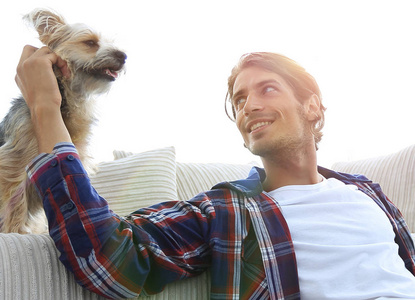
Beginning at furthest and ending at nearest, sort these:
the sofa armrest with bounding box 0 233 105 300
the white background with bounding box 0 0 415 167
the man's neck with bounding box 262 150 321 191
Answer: the white background with bounding box 0 0 415 167 < the man's neck with bounding box 262 150 321 191 < the sofa armrest with bounding box 0 233 105 300

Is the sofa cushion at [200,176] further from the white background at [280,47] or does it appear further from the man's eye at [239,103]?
the white background at [280,47]

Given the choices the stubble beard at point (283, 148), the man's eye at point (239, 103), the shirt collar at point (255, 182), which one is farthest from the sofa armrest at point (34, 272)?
the man's eye at point (239, 103)

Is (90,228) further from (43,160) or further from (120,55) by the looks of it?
(120,55)

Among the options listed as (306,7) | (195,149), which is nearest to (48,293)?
(195,149)

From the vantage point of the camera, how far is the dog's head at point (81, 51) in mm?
1342

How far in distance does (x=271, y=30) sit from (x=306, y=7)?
500 mm

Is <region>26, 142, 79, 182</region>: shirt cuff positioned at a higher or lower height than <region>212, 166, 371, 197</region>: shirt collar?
higher

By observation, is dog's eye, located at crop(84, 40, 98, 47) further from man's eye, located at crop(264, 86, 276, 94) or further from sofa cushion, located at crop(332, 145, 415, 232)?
sofa cushion, located at crop(332, 145, 415, 232)

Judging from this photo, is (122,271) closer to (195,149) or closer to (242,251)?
(242,251)

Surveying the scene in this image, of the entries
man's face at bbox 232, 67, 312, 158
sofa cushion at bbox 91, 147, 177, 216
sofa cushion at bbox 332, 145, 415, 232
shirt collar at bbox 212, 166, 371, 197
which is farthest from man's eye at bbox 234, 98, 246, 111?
sofa cushion at bbox 332, 145, 415, 232

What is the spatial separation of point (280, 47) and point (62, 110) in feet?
8.61

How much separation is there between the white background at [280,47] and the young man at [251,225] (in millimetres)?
2234

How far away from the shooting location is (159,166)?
1.65 metres

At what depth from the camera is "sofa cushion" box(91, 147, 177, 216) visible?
5.03ft
